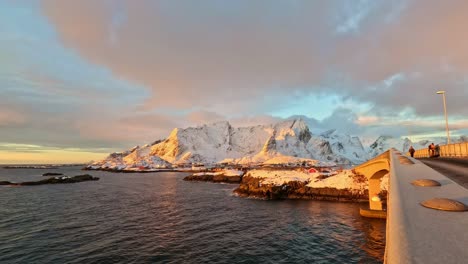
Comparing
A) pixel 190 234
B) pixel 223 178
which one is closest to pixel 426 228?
pixel 190 234

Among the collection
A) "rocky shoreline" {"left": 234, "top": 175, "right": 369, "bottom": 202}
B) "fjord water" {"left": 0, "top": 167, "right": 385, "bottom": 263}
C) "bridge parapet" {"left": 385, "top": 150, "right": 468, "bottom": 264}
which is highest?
"bridge parapet" {"left": 385, "top": 150, "right": 468, "bottom": 264}

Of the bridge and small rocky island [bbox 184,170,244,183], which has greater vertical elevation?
the bridge

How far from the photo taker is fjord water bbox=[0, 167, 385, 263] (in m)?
21.0

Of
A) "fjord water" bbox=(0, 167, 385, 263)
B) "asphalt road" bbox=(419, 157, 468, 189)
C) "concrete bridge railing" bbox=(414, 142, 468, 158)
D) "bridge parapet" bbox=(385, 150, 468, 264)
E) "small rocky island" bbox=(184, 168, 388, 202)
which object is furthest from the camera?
"small rocky island" bbox=(184, 168, 388, 202)

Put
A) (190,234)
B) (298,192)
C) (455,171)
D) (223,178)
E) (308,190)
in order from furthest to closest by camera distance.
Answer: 1. (223,178)
2. (298,192)
3. (308,190)
4. (190,234)
5. (455,171)

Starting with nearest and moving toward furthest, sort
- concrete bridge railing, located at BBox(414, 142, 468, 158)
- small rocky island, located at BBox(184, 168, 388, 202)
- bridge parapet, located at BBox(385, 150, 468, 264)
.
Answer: bridge parapet, located at BBox(385, 150, 468, 264), concrete bridge railing, located at BBox(414, 142, 468, 158), small rocky island, located at BBox(184, 168, 388, 202)

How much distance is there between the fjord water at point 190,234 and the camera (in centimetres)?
2095

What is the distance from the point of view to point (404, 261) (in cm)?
292

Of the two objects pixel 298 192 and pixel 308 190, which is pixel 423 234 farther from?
pixel 298 192

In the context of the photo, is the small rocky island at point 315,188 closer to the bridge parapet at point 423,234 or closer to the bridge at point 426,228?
the bridge at point 426,228

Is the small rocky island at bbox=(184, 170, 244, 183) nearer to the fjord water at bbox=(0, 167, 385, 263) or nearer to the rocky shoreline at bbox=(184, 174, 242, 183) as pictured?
the rocky shoreline at bbox=(184, 174, 242, 183)

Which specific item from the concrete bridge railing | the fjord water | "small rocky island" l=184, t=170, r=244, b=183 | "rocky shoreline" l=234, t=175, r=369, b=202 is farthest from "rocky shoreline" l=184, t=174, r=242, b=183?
the concrete bridge railing

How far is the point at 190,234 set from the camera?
26.9 m

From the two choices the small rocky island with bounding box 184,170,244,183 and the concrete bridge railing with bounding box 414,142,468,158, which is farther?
the small rocky island with bounding box 184,170,244,183
